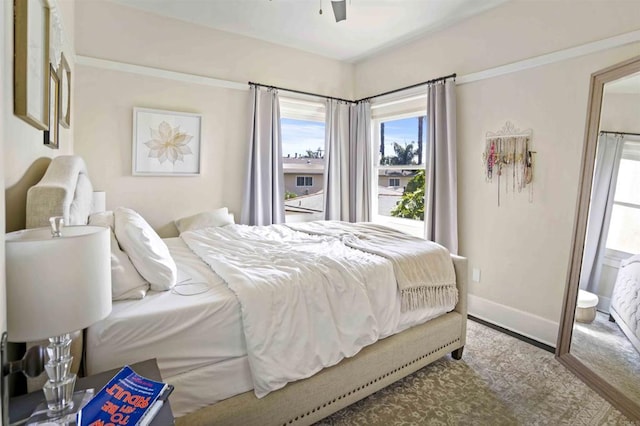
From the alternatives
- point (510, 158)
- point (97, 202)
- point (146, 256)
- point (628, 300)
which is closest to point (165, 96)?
point (97, 202)

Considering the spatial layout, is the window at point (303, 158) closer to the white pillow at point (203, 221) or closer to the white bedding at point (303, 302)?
the white pillow at point (203, 221)

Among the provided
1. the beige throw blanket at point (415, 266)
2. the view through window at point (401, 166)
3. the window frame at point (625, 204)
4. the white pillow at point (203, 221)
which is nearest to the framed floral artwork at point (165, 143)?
the white pillow at point (203, 221)

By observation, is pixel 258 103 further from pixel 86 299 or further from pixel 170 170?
pixel 86 299

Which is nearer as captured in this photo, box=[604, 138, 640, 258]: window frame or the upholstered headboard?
the upholstered headboard

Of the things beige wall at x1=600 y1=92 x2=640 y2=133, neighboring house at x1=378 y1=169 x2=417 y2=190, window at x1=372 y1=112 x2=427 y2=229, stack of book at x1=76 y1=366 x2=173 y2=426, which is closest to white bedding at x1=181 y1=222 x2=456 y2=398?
stack of book at x1=76 y1=366 x2=173 y2=426

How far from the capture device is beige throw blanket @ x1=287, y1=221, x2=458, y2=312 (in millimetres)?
2115

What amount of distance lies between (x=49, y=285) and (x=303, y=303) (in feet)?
3.49

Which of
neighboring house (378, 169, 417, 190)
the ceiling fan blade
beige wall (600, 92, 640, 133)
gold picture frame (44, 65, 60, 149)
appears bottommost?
neighboring house (378, 169, 417, 190)

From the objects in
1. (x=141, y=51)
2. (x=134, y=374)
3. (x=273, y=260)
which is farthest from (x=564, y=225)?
(x=141, y=51)

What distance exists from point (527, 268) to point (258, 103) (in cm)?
304

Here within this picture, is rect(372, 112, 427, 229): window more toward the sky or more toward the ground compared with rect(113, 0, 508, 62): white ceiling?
more toward the ground

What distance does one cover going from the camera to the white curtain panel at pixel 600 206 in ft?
7.33

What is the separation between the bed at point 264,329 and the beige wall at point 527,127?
928 mm

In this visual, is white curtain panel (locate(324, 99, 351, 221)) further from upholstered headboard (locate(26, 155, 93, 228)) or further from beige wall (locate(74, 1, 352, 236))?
upholstered headboard (locate(26, 155, 93, 228))
